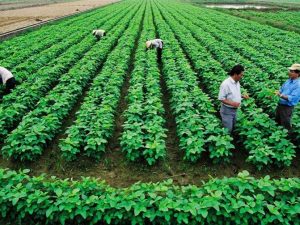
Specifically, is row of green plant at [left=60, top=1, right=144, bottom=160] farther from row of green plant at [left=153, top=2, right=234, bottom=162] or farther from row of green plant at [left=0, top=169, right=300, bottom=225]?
row of green plant at [left=153, top=2, right=234, bottom=162]

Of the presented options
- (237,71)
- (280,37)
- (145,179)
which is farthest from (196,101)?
(280,37)

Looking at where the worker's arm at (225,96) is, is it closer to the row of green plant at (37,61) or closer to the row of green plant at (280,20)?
the row of green plant at (37,61)

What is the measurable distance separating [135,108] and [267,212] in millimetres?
4591

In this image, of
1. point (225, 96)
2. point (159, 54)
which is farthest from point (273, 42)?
point (225, 96)

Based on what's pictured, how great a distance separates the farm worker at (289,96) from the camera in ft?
22.2

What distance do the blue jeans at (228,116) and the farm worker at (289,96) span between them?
1.12 m

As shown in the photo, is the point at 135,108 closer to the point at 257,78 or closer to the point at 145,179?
the point at 145,179

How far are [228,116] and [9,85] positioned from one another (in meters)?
7.43

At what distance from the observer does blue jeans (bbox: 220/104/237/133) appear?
7.19 metres

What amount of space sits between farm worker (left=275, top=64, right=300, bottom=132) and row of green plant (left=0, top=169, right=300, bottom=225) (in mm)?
2240

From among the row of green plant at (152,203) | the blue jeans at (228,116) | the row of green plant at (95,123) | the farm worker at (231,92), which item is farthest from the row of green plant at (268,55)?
the row of green plant at (152,203)

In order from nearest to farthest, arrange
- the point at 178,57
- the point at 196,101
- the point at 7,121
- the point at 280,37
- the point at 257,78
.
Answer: the point at 7,121
the point at 196,101
the point at 257,78
the point at 178,57
the point at 280,37

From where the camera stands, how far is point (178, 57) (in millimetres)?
14281

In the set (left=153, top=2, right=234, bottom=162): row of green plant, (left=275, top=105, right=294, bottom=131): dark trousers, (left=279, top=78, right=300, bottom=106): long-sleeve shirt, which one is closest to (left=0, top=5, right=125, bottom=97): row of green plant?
(left=153, top=2, right=234, bottom=162): row of green plant
